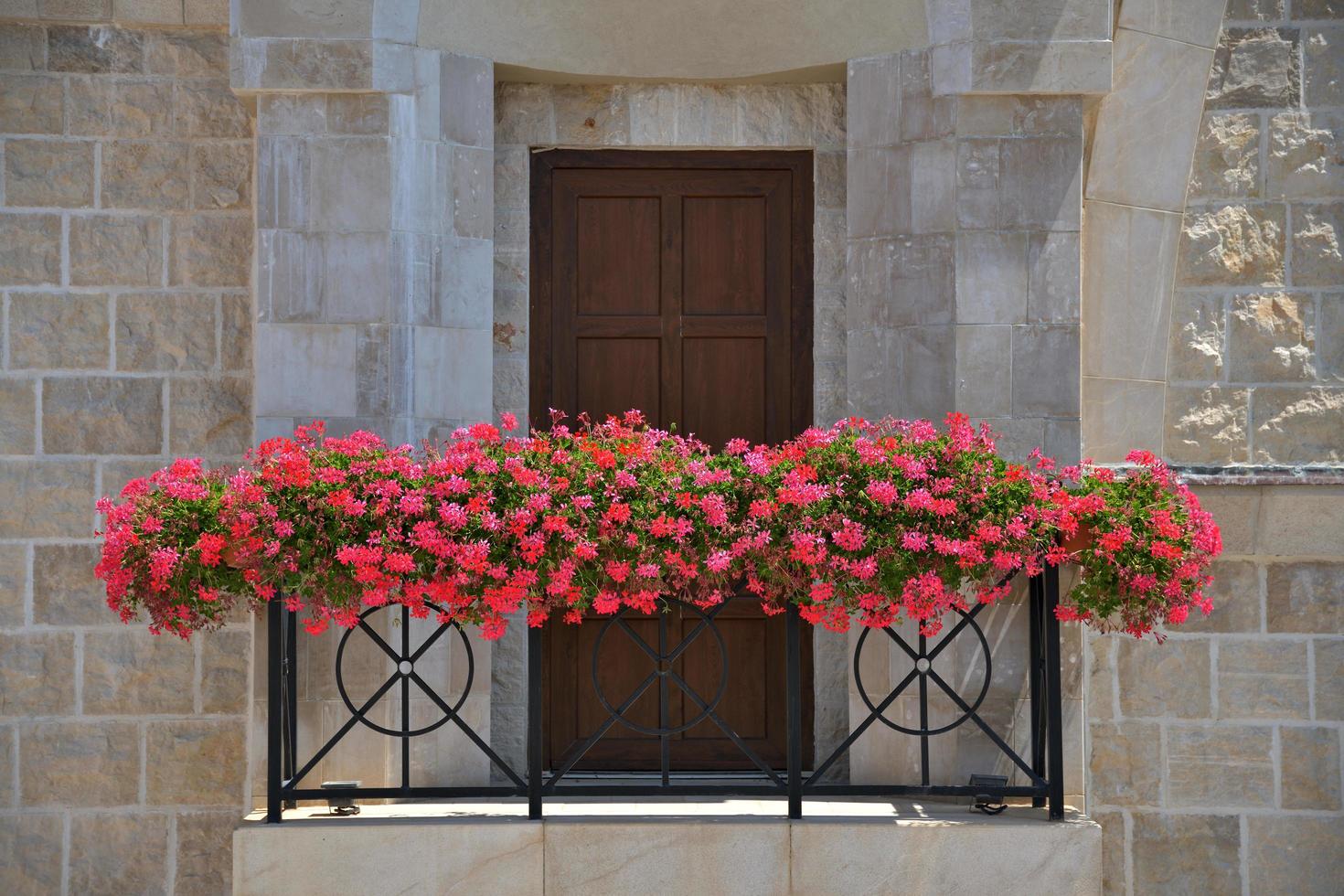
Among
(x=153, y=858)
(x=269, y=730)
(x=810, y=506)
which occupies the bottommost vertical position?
(x=153, y=858)

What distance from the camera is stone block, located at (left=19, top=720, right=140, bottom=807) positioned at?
18.3 feet

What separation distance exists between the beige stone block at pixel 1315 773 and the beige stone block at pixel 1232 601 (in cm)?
47

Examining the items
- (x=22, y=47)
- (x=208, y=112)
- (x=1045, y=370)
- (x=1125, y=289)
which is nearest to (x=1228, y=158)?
(x=1125, y=289)

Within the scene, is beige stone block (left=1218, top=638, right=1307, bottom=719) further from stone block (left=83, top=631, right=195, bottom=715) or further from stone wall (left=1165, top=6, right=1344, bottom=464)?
stone block (left=83, top=631, right=195, bottom=715)

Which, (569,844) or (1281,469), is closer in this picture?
(569,844)

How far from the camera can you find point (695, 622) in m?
5.94

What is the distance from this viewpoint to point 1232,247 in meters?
5.71

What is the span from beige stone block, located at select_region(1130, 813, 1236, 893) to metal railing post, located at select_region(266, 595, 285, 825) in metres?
3.13

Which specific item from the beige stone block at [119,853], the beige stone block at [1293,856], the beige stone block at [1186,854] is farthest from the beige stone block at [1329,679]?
the beige stone block at [119,853]

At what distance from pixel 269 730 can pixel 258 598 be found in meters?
0.41

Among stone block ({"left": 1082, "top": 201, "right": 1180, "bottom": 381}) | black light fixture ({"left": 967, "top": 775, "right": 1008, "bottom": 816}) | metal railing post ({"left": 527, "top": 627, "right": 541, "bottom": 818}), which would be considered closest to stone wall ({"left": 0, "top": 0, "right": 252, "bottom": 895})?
metal railing post ({"left": 527, "top": 627, "right": 541, "bottom": 818})

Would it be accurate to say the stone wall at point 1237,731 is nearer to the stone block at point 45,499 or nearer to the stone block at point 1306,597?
the stone block at point 1306,597

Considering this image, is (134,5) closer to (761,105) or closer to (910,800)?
(761,105)

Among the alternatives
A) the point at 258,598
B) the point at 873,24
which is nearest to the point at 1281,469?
the point at 873,24
